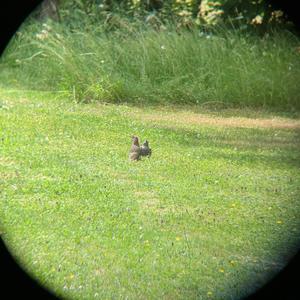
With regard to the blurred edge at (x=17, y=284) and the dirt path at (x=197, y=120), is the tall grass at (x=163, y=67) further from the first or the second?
the blurred edge at (x=17, y=284)

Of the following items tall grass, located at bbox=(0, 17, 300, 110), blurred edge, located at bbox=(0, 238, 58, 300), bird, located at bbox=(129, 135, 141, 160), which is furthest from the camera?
tall grass, located at bbox=(0, 17, 300, 110)

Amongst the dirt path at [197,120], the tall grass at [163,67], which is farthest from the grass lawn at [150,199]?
the tall grass at [163,67]

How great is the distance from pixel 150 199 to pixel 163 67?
1901mm

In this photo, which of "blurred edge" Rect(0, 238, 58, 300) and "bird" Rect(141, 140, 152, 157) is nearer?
"blurred edge" Rect(0, 238, 58, 300)

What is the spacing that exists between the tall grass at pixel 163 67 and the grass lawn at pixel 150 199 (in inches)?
10.0

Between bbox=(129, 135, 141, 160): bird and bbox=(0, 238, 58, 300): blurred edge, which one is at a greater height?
bbox=(129, 135, 141, 160): bird

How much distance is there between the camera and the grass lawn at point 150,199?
3.37 meters

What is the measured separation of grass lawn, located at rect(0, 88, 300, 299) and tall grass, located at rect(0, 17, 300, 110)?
0.84ft

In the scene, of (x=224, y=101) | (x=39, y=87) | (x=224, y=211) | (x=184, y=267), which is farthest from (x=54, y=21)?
(x=184, y=267)

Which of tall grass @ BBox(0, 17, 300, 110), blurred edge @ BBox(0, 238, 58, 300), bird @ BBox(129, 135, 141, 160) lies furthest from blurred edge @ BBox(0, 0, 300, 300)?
tall grass @ BBox(0, 17, 300, 110)

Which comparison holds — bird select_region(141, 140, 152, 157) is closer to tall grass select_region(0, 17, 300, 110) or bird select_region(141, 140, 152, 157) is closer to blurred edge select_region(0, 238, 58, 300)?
tall grass select_region(0, 17, 300, 110)

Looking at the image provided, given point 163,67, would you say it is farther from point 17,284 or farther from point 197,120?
point 17,284

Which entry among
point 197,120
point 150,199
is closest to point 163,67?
point 197,120

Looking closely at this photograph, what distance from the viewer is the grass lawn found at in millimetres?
3371
